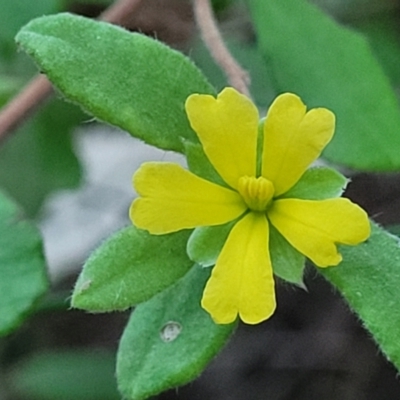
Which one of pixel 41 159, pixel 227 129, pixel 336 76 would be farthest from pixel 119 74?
pixel 41 159

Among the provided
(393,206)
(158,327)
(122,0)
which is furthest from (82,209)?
(158,327)

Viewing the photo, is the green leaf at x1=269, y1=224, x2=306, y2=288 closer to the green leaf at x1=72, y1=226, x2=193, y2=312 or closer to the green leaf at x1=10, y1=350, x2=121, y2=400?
the green leaf at x1=72, y1=226, x2=193, y2=312

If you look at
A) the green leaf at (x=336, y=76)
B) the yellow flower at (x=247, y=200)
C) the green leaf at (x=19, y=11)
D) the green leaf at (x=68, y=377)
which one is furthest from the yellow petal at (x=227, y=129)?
the green leaf at (x=68, y=377)

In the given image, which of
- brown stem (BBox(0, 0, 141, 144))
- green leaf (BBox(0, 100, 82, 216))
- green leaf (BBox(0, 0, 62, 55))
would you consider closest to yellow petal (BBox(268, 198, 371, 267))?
brown stem (BBox(0, 0, 141, 144))

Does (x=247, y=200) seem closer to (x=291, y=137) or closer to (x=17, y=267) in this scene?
(x=291, y=137)

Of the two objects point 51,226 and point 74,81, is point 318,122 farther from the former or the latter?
point 51,226

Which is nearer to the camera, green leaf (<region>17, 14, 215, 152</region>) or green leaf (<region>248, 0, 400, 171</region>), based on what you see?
green leaf (<region>17, 14, 215, 152</region>)

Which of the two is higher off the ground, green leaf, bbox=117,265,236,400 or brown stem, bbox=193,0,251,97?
brown stem, bbox=193,0,251,97
